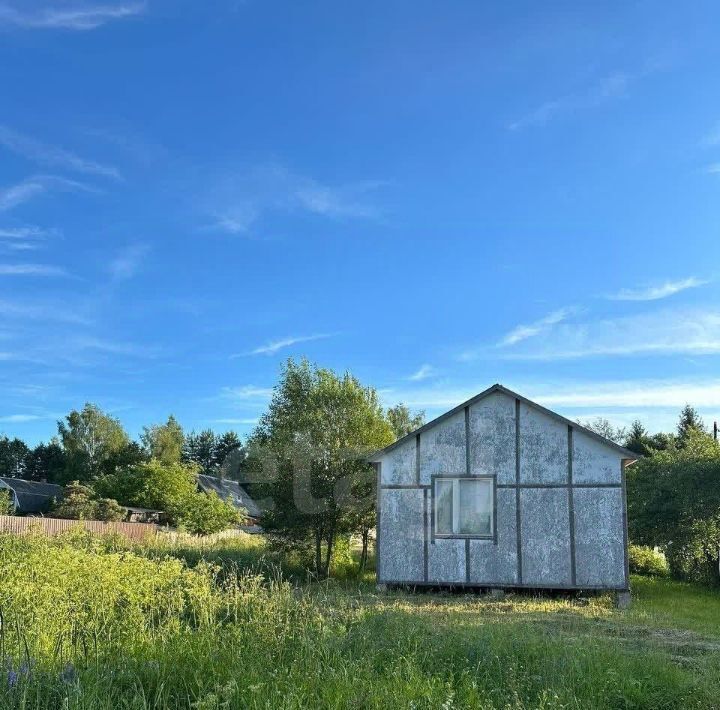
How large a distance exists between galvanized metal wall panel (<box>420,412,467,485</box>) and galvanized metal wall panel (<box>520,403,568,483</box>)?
126 centimetres

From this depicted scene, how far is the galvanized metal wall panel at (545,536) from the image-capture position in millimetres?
15297

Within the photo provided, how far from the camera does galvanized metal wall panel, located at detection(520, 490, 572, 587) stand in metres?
15.3

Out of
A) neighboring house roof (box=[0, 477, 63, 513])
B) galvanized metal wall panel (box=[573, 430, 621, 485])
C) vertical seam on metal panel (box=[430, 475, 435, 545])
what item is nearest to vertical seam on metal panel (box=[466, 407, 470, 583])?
vertical seam on metal panel (box=[430, 475, 435, 545])

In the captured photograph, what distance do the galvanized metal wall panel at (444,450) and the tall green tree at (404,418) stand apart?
1022 inches

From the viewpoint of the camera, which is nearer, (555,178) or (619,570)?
(555,178)

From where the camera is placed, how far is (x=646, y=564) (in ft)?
75.1

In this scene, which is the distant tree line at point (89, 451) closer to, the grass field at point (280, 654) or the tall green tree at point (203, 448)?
the tall green tree at point (203, 448)

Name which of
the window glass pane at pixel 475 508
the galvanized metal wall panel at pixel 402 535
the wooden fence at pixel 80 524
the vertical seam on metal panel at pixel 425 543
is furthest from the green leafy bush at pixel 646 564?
the wooden fence at pixel 80 524

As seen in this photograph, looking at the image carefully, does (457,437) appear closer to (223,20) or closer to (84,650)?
(223,20)

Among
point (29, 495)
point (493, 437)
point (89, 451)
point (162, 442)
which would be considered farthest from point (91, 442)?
point (493, 437)

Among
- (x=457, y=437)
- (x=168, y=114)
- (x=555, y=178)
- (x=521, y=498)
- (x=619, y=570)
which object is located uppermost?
(x=168, y=114)

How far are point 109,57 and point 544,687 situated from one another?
11.4 meters

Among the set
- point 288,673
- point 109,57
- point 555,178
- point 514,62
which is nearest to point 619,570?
point 555,178

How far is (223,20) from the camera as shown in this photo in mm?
11742
